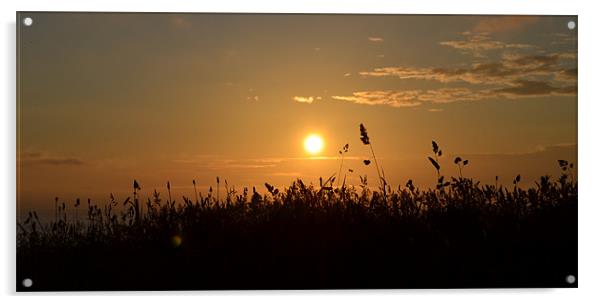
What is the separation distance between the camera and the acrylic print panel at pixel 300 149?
16.4 feet

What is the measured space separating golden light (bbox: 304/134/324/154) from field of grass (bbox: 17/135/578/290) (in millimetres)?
193

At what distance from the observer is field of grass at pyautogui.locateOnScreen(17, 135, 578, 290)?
16.4 feet

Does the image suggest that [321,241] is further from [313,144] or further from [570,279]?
[570,279]

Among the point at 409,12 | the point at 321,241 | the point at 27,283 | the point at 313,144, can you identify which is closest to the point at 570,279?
the point at 321,241

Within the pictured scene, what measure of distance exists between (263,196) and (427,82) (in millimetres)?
1158

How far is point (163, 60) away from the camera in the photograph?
5.05 m

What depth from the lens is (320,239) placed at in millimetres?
5062

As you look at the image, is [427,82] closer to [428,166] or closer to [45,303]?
[428,166]

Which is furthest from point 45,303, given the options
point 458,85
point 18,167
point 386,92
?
point 458,85

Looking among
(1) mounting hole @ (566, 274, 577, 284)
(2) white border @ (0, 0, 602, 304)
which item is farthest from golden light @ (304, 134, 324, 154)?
(1) mounting hole @ (566, 274, 577, 284)

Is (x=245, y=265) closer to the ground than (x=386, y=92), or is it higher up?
closer to the ground

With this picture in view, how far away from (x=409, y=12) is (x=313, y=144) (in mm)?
961

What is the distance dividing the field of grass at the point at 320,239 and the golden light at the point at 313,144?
0.19m

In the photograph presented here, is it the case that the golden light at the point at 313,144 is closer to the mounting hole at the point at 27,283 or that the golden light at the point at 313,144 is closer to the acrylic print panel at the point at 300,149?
the acrylic print panel at the point at 300,149
